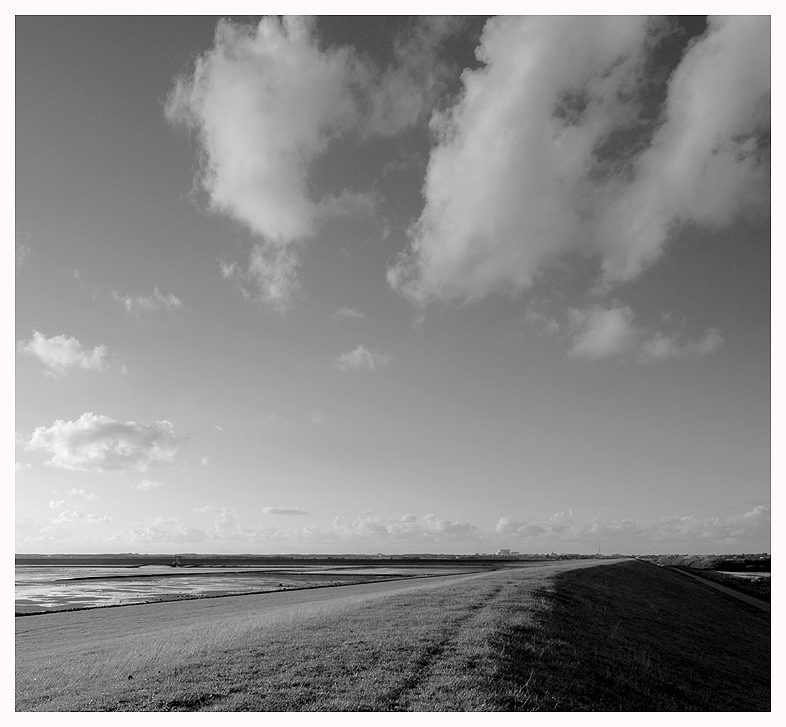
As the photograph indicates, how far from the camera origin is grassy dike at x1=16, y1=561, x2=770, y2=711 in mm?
12938

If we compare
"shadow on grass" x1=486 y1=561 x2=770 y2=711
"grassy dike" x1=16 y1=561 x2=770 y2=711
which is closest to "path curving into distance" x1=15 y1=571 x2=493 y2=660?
"grassy dike" x1=16 y1=561 x2=770 y2=711

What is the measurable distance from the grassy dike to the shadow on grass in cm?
8

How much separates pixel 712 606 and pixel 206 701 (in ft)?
192

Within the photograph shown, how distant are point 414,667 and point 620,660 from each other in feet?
33.2

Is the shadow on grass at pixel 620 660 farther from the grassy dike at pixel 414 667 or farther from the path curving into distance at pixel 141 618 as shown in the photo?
the path curving into distance at pixel 141 618

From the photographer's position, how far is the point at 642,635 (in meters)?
27.7

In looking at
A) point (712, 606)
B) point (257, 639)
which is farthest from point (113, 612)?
Result: point (712, 606)

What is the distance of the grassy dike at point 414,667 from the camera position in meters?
12.9

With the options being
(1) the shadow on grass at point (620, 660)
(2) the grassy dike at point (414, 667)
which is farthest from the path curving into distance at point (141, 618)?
(1) the shadow on grass at point (620, 660)

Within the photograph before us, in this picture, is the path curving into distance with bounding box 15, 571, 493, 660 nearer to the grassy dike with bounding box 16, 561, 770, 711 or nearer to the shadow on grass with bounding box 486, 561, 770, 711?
the grassy dike with bounding box 16, 561, 770, 711
